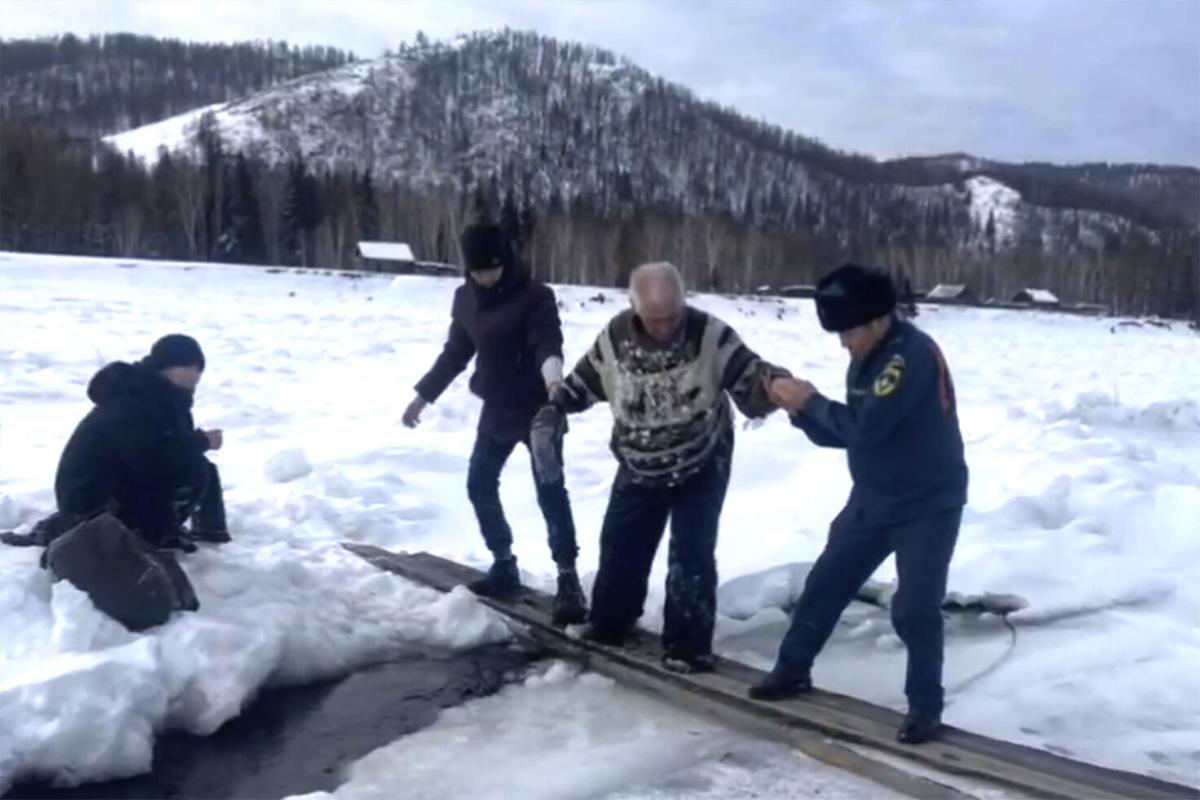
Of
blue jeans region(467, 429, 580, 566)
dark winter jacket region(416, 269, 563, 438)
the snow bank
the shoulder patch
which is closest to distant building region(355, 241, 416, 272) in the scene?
blue jeans region(467, 429, 580, 566)

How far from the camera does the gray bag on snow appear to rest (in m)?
5.38

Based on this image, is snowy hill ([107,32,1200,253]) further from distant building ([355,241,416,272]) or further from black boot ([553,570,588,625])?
black boot ([553,570,588,625])

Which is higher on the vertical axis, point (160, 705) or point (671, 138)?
point (671, 138)

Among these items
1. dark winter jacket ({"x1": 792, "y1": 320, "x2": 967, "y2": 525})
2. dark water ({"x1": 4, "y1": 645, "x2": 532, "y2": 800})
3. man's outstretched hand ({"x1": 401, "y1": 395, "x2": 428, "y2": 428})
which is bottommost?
dark water ({"x1": 4, "y1": 645, "x2": 532, "y2": 800})

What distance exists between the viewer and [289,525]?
314 inches

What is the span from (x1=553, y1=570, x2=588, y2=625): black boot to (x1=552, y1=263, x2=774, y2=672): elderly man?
39cm

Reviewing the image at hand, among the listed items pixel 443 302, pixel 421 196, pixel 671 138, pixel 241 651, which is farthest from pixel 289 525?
pixel 671 138

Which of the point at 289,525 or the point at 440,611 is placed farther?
the point at 289,525

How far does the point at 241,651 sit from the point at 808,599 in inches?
Result: 90.3

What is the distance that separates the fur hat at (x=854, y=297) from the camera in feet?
15.6

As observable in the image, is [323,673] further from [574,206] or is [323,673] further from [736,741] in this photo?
[574,206]

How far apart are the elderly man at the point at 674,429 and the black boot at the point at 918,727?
105 cm

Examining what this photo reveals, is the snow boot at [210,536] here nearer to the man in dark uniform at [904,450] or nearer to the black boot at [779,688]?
the black boot at [779,688]

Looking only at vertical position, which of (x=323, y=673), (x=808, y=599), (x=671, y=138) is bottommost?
(x=323, y=673)
